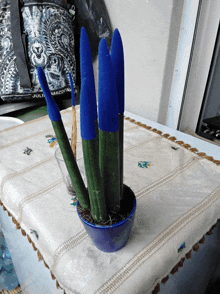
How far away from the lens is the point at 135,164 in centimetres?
56

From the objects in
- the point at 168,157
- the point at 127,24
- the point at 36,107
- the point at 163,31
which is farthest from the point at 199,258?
the point at 36,107

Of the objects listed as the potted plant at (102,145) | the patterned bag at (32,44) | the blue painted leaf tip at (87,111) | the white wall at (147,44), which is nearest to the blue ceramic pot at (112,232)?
the potted plant at (102,145)

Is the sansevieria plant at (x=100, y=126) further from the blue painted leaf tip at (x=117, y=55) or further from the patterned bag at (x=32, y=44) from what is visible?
the patterned bag at (x=32, y=44)

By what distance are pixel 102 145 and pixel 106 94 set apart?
0.07m

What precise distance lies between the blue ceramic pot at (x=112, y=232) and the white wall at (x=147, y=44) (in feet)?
2.10

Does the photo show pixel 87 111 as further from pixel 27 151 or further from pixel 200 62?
pixel 200 62

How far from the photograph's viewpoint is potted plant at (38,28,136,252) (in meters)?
→ 0.19

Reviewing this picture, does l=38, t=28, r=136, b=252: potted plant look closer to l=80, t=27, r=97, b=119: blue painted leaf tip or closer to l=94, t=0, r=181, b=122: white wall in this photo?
l=80, t=27, r=97, b=119: blue painted leaf tip

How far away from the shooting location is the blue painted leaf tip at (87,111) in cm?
19

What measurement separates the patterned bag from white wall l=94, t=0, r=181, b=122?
9.7 inches

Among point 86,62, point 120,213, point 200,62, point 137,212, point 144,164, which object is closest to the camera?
point 86,62

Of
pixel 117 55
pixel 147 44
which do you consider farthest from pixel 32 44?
pixel 117 55

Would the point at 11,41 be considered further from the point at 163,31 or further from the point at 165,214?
the point at 165,214

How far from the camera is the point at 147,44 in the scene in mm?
815
